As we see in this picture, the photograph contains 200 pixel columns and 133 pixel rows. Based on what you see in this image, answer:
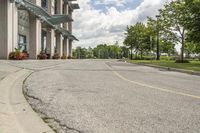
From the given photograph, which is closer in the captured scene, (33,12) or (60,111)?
(60,111)

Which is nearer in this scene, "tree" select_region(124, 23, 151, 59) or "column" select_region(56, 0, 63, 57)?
"column" select_region(56, 0, 63, 57)

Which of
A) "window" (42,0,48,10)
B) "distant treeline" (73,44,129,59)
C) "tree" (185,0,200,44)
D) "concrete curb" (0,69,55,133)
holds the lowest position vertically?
"concrete curb" (0,69,55,133)

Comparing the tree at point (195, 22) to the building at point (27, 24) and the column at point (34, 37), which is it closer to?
the building at point (27, 24)

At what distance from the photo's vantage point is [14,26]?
34.4m

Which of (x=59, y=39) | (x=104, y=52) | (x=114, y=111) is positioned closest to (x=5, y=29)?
(x=114, y=111)

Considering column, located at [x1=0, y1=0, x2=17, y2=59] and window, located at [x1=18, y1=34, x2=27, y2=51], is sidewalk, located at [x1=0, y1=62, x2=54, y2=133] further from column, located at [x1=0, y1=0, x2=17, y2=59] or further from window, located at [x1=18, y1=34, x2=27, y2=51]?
window, located at [x1=18, y1=34, x2=27, y2=51]

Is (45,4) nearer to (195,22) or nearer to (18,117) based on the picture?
(195,22)

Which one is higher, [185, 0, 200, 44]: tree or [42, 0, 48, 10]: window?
[42, 0, 48, 10]: window

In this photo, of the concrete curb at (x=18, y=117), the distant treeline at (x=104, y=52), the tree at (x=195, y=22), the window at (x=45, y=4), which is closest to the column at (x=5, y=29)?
the tree at (x=195, y=22)

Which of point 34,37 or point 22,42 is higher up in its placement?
point 34,37

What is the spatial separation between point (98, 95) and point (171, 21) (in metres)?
49.4

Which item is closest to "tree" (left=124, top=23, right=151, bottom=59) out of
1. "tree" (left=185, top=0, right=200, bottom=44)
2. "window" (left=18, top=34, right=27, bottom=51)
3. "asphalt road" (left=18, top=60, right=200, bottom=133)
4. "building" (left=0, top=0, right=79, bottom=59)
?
"building" (left=0, top=0, right=79, bottom=59)

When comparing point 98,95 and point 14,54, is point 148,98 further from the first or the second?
point 14,54

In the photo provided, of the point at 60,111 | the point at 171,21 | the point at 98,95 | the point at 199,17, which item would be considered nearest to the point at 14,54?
the point at 199,17
